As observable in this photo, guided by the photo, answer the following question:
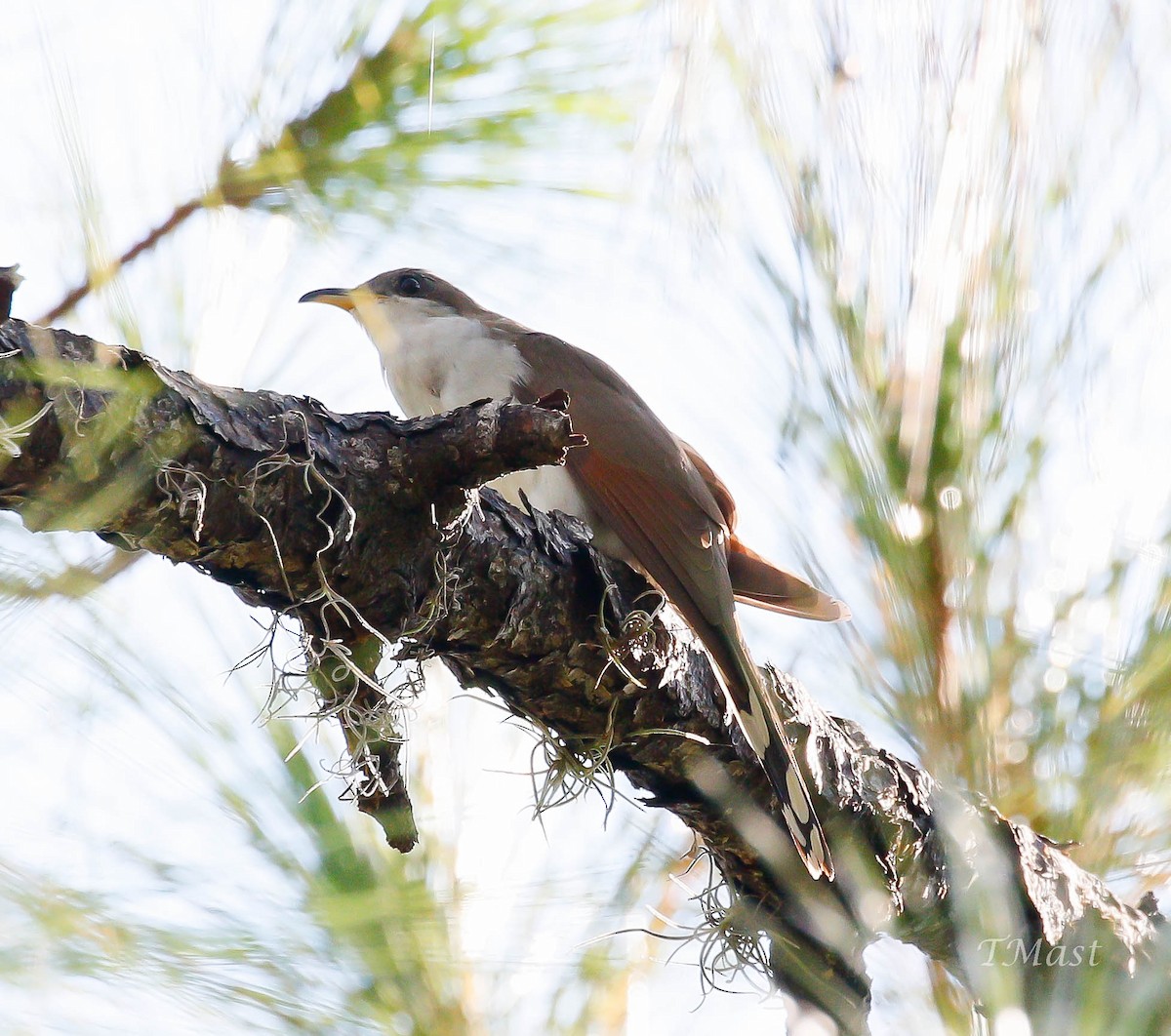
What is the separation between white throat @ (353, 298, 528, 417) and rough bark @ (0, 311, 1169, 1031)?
0.86 meters

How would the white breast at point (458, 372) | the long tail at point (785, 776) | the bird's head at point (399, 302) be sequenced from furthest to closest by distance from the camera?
the bird's head at point (399, 302) < the white breast at point (458, 372) < the long tail at point (785, 776)

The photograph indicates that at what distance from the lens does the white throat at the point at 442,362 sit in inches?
104

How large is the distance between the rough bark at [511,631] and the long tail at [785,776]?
0.10 ft

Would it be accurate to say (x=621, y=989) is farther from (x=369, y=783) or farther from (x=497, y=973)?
(x=369, y=783)

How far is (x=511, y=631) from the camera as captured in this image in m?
1.56

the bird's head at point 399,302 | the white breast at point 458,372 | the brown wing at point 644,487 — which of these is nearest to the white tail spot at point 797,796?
the brown wing at point 644,487

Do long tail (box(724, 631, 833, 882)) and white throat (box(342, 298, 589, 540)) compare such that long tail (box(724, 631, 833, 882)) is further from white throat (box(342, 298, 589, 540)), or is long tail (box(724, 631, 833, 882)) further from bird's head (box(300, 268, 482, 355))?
bird's head (box(300, 268, 482, 355))

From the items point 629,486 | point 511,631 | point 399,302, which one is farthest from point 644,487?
point 399,302

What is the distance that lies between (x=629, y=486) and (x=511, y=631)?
87 centimetres

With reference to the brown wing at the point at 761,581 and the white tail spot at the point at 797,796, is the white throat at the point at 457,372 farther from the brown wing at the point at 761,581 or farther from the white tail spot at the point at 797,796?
the white tail spot at the point at 797,796

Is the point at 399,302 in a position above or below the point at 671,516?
above

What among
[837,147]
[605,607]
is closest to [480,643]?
[605,607]

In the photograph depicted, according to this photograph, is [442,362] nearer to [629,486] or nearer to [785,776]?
[629,486]

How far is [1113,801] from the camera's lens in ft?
6.31
